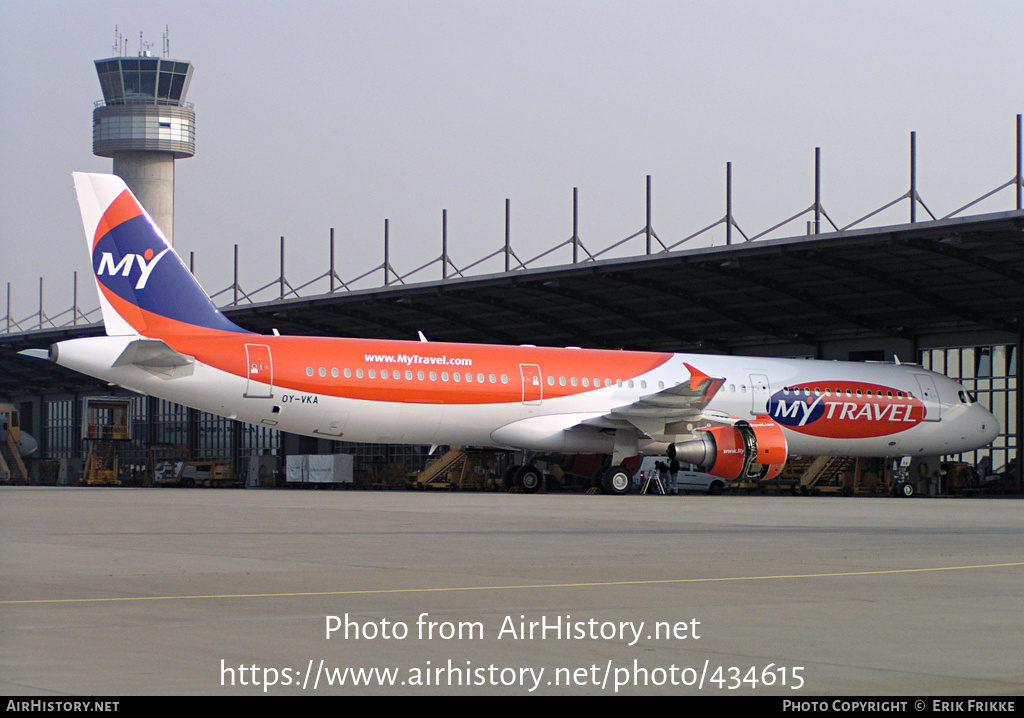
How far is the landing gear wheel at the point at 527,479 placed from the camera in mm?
33250

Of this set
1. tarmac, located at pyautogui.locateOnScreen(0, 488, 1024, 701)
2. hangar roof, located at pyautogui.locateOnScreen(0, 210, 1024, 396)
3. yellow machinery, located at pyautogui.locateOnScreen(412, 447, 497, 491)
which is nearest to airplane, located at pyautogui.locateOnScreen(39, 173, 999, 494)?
hangar roof, located at pyautogui.locateOnScreen(0, 210, 1024, 396)

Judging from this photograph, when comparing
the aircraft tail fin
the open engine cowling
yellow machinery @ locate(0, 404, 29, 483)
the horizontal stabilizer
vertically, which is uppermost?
the aircraft tail fin

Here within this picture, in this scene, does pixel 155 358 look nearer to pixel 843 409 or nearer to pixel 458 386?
Result: pixel 458 386

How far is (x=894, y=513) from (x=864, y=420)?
12464 millimetres

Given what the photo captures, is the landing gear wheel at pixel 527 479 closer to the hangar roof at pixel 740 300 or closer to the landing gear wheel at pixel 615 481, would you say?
the landing gear wheel at pixel 615 481

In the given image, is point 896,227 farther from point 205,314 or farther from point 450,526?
point 450,526

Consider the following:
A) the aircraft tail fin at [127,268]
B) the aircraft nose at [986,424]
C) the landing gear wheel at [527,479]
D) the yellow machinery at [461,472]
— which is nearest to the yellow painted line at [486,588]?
the aircraft tail fin at [127,268]

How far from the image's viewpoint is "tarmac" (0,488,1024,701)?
5.58 metres

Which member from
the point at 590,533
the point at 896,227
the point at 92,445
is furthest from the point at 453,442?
the point at 92,445

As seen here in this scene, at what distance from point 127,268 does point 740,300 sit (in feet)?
69.5

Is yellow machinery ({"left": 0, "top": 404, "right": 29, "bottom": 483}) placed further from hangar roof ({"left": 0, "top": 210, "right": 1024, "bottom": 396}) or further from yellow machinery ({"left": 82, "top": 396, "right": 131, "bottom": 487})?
hangar roof ({"left": 0, "top": 210, "right": 1024, "bottom": 396})

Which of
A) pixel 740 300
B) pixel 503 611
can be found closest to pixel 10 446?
pixel 740 300

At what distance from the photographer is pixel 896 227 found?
31.7 metres

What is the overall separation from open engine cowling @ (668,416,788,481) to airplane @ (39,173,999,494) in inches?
1.3
